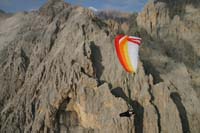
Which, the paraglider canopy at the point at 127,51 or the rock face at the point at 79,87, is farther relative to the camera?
the rock face at the point at 79,87

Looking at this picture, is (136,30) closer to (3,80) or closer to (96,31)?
(96,31)

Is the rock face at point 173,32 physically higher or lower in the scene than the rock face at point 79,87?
higher

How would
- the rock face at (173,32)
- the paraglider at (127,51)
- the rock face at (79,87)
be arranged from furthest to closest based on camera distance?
the rock face at (173,32) → the rock face at (79,87) → the paraglider at (127,51)

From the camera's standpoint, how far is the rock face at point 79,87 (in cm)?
2844

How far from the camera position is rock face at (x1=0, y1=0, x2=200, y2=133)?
28438 mm

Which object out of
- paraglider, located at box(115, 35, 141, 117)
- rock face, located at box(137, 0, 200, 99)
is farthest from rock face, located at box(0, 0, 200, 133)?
paraglider, located at box(115, 35, 141, 117)

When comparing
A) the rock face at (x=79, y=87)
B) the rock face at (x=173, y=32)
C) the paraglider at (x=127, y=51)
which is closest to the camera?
the paraglider at (x=127, y=51)

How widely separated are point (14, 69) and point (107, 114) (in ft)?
33.9

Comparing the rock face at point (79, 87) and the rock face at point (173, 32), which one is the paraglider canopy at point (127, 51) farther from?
the rock face at point (173, 32)

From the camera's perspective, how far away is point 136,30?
1599 inches

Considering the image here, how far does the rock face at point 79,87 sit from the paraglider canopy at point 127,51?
688cm

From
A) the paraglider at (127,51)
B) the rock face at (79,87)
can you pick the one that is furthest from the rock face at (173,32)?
the paraglider at (127,51)

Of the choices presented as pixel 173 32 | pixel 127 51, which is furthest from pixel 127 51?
pixel 173 32

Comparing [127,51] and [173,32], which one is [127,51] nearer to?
[127,51]
